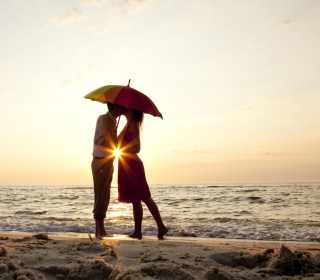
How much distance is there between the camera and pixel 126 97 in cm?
494

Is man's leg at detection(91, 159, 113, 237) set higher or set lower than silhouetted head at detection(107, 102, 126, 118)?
lower

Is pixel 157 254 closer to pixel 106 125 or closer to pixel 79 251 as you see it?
pixel 79 251

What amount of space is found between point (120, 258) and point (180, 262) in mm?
609

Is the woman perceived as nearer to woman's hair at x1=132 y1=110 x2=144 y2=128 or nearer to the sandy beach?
woman's hair at x1=132 y1=110 x2=144 y2=128

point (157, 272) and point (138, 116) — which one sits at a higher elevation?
point (138, 116)

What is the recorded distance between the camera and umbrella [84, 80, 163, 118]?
16.0 ft

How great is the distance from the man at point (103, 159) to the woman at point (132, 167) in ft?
0.56

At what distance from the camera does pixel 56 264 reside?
3.12 meters

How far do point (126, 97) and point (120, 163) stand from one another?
39.4 inches

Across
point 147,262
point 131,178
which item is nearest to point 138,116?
point 131,178

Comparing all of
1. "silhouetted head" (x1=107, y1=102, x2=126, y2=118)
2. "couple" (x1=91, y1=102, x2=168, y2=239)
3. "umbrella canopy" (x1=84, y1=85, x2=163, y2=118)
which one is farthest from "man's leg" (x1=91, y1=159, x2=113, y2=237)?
"umbrella canopy" (x1=84, y1=85, x2=163, y2=118)

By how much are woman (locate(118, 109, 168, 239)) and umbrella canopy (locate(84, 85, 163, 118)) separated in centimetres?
22

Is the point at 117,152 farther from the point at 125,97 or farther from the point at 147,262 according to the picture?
the point at 147,262

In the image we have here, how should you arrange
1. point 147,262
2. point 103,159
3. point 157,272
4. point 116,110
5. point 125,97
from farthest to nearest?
1. point 116,110
2. point 103,159
3. point 125,97
4. point 147,262
5. point 157,272
